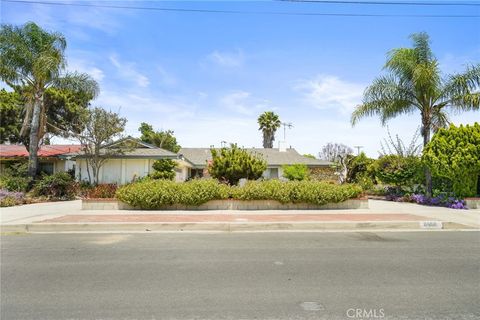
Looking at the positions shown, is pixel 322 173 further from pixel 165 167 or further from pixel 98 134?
pixel 98 134

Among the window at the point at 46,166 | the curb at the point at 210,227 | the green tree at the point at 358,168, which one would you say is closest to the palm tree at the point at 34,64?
the window at the point at 46,166

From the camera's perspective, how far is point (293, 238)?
29.3ft

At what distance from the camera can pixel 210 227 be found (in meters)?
10.4

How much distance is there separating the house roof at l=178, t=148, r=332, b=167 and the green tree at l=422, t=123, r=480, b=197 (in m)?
17.2

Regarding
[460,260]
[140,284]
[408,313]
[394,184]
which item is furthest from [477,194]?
[140,284]

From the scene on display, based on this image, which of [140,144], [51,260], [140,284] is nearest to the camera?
[140,284]

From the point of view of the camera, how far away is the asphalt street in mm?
4277

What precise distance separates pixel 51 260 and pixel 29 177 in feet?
57.7

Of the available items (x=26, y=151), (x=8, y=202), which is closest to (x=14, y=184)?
(x=8, y=202)

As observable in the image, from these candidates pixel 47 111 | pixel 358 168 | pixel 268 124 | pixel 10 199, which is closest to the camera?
pixel 10 199

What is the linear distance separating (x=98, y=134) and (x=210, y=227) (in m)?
15.4

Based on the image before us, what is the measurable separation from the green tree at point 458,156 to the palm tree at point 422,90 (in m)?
1.99

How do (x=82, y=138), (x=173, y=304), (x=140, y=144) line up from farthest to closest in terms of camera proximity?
(x=140, y=144) < (x=82, y=138) < (x=173, y=304)

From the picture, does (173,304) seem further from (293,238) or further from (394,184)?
(394,184)
